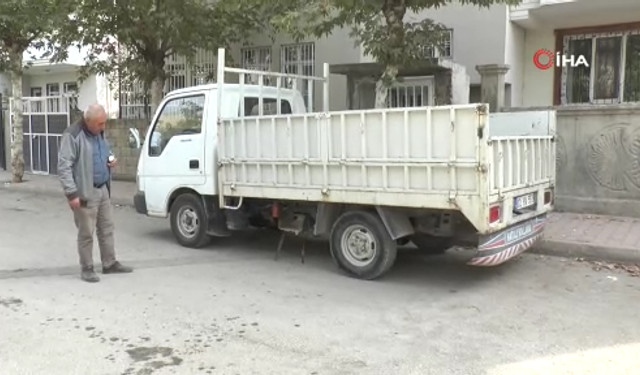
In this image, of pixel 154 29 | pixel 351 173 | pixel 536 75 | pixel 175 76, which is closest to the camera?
pixel 351 173

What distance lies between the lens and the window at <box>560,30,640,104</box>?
11.9m

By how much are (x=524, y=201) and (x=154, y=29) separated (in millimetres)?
8295

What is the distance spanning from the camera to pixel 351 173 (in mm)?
6270

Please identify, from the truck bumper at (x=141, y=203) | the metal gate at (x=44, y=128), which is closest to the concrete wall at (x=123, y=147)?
the metal gate at (x=44, y=128)

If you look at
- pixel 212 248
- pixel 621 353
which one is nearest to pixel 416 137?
pixel 621 353

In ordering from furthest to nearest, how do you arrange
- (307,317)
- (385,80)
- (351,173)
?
(385,80)
(351,173)
(307,317)

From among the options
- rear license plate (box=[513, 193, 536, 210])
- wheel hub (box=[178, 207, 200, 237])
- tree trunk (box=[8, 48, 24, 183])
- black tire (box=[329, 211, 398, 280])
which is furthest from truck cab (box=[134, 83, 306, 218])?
tree trunk (box=[8, 48, 24, 183])

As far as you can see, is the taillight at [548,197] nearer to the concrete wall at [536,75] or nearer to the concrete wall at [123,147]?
the concrete wall at [536,75]

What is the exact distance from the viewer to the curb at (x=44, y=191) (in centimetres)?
1277

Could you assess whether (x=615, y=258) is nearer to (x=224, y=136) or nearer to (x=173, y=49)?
(x=224, y=136)

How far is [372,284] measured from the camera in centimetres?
630

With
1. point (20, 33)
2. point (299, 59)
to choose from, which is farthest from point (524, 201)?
point (20, 33)

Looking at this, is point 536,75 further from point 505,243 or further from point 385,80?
point 505,243

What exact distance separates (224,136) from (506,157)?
3.33 meters
